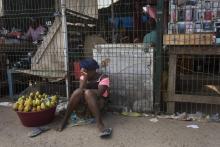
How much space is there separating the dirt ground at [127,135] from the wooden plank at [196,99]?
1.12 ft

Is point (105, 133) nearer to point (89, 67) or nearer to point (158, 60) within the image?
point (89, 67)

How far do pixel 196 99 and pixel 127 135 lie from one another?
123 centimetres

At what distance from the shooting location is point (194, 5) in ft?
13.2

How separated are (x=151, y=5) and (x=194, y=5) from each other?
3.01 ft

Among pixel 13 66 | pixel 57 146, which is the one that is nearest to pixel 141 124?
pixel 57 146

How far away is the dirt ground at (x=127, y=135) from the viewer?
142 inches

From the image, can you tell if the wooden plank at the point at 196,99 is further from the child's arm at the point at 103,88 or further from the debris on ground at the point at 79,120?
the debris on ground at the point at 79,120

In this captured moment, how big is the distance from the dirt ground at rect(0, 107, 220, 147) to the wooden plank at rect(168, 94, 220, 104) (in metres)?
0.34

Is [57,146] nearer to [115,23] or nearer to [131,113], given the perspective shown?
[131,113]

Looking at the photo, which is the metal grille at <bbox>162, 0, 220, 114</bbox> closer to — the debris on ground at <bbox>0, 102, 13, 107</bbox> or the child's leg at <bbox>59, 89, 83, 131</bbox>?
the child's leg at <bbox>59, 89, 83, 131</bbox>

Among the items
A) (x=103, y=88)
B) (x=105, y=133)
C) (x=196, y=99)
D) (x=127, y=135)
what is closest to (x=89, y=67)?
(x=103, y=88)

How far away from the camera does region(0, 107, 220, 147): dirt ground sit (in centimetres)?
361

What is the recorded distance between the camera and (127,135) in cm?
383

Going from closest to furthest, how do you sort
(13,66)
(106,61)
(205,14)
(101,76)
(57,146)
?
(57,146) → (205,14) → (101,76) → (106,61) → (13,66)
